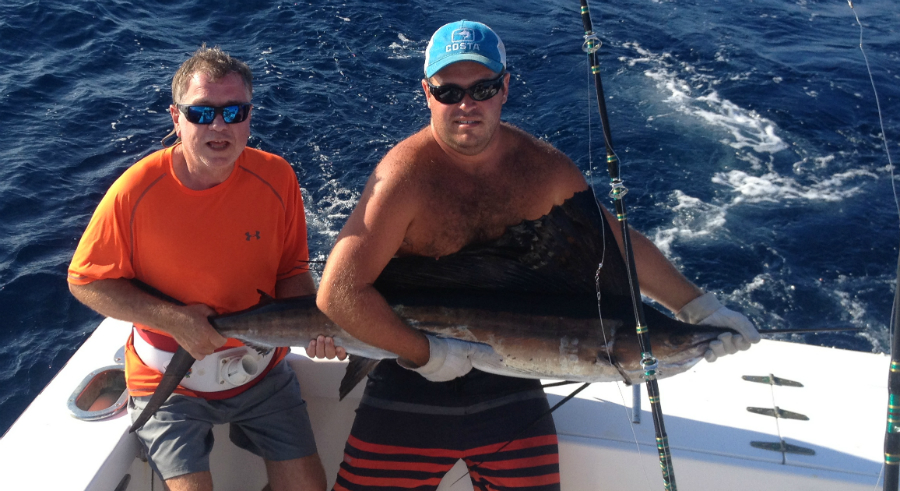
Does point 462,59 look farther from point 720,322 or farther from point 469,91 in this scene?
point 720,322

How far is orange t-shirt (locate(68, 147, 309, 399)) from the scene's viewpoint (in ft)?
6.91

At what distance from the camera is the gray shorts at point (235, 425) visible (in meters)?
2.14

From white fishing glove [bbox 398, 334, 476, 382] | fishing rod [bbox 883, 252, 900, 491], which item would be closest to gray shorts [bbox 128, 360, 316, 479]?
white fishing glove [bbox 398, 334, 476, 382]

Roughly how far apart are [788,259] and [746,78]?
3.24 meters

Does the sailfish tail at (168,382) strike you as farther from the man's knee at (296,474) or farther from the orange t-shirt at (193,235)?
the man's knee at (296,474)

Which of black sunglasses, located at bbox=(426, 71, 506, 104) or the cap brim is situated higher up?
the cap brim

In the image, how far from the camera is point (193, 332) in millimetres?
2115

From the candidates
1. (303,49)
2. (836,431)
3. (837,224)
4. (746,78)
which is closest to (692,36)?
(746,78)

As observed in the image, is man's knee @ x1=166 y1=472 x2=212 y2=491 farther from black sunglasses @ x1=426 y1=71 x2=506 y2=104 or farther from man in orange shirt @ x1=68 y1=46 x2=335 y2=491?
black sunglasses @ x1=426 y1=71 x2=506 y2=104

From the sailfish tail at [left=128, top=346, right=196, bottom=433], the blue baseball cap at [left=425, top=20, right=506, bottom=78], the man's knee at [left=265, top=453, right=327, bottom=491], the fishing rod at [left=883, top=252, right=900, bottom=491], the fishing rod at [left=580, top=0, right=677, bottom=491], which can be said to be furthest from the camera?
the man's knee at [left=265, top=453, right=327, bottom=491]

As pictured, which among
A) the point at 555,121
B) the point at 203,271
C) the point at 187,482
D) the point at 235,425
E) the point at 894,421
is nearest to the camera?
the point at 894,421

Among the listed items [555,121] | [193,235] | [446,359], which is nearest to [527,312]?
[446,359]

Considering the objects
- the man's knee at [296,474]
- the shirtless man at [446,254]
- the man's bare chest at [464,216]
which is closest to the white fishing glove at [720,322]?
the shirtless man at [446,254]

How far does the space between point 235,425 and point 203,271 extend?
528 millimetres
